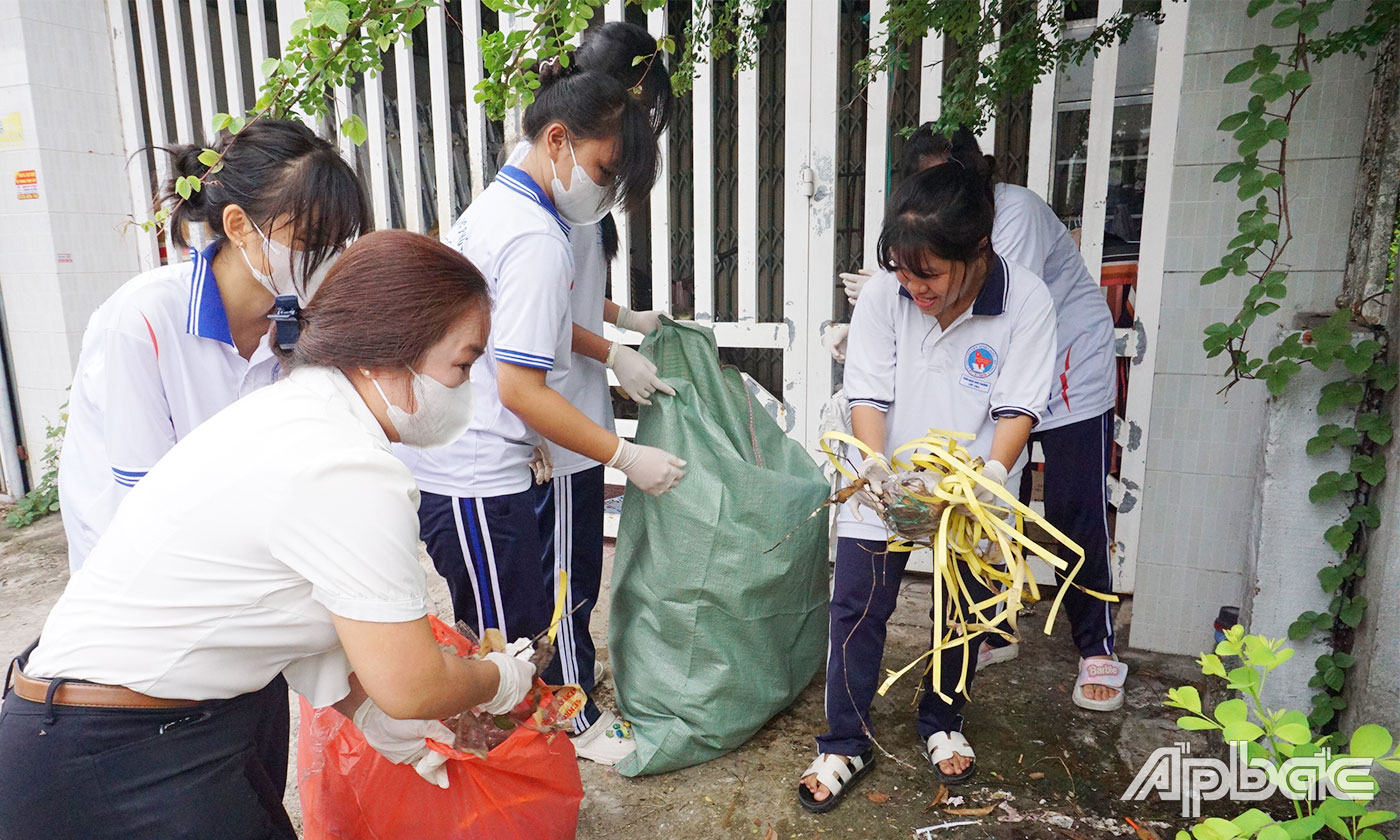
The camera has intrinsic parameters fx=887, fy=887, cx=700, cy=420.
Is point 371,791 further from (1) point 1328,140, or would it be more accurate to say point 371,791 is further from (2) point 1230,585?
(1) point 1328,140

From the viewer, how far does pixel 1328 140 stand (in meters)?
2.11

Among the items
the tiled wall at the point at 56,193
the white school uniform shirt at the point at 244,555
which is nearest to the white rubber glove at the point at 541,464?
the white school uniform shirt at the point at 244,555

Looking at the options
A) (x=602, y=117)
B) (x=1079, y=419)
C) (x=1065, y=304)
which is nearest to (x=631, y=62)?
(x=602, y=117)

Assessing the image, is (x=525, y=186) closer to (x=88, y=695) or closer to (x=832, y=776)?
(x=88, y=695)

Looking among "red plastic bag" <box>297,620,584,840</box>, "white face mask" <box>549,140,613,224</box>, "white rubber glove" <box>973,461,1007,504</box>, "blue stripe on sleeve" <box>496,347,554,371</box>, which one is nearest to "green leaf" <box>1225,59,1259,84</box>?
"white rubber glove" <box>973,461,1007,504</box>

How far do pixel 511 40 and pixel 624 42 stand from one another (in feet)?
1.31

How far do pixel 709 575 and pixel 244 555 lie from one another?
45.5 inches

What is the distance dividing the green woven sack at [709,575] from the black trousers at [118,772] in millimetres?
1074

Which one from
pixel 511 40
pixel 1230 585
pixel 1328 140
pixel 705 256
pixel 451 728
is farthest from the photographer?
pixel 705 256

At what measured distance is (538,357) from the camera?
1.74m

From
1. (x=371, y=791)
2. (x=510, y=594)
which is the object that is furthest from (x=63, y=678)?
(x=510, y=594)

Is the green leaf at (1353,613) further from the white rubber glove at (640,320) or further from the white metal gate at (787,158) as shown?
the white rubber glove at (640,320)

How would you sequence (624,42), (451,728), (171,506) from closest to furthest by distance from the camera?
1. (171,506)
2. (451,728)
3. (624,42)

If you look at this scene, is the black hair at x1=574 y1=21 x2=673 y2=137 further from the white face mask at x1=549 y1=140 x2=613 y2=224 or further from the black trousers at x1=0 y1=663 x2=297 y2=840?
the black trousers at x1=0 y1=663 x2=297 y2=840
